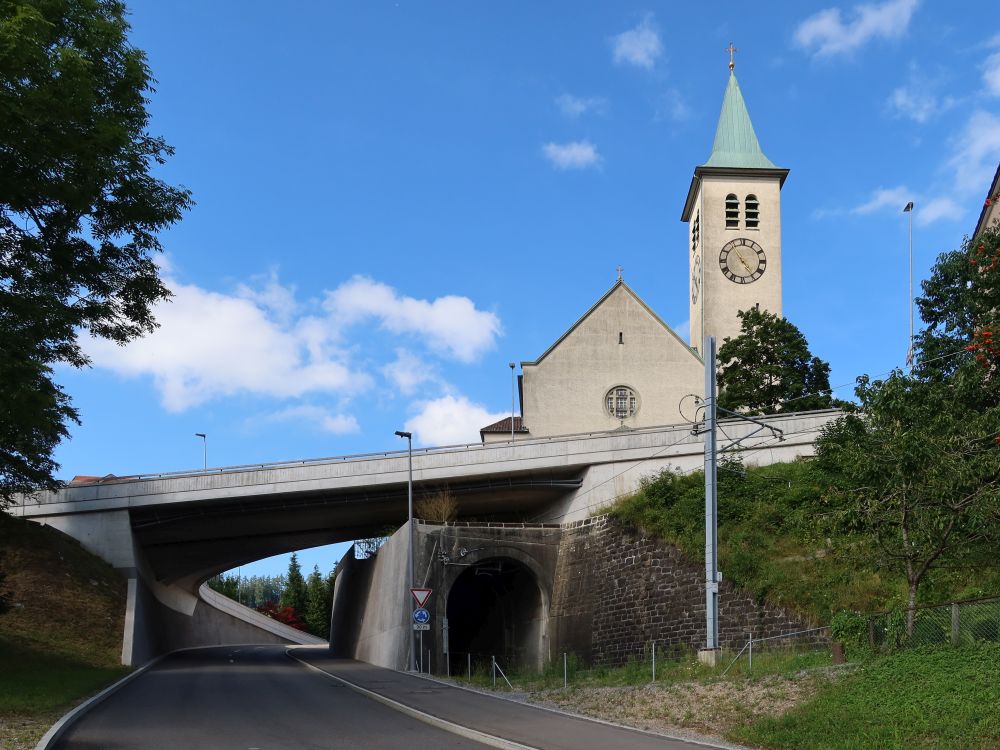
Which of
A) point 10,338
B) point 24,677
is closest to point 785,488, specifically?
point 24,677

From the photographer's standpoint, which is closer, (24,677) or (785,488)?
(24,677)

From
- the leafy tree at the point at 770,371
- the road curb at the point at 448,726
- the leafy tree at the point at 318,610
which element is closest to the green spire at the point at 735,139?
the leafy tree at the point at 770,371

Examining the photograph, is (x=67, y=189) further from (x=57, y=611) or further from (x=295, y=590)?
(x=295, y=590)

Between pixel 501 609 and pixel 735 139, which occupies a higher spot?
pixel 735 139

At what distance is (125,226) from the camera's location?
1961 centimetres

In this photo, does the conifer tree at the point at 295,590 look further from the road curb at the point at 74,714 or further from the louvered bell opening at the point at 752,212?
the road curb at the point at 74,714

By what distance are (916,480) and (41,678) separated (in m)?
21.0

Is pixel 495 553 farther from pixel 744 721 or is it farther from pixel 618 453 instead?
pixel 744 721

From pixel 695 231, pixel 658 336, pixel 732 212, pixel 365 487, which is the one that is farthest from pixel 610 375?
pixel 365 487

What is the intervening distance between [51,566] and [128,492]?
5.07 m

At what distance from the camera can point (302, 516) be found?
48812 millimetres

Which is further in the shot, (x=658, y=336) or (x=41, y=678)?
(x=658, y=336)

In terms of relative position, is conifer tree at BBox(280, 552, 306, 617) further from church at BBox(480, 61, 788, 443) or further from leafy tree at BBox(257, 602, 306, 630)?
church at BBox(480, 61, 788, 443)

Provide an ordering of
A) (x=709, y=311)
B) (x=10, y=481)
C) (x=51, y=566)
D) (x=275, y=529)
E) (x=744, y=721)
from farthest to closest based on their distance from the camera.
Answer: (x=709, y=311) < (x=275, y=529) < (x=51, y=566) < (x=10, y=481) < (x=744, y=721)
